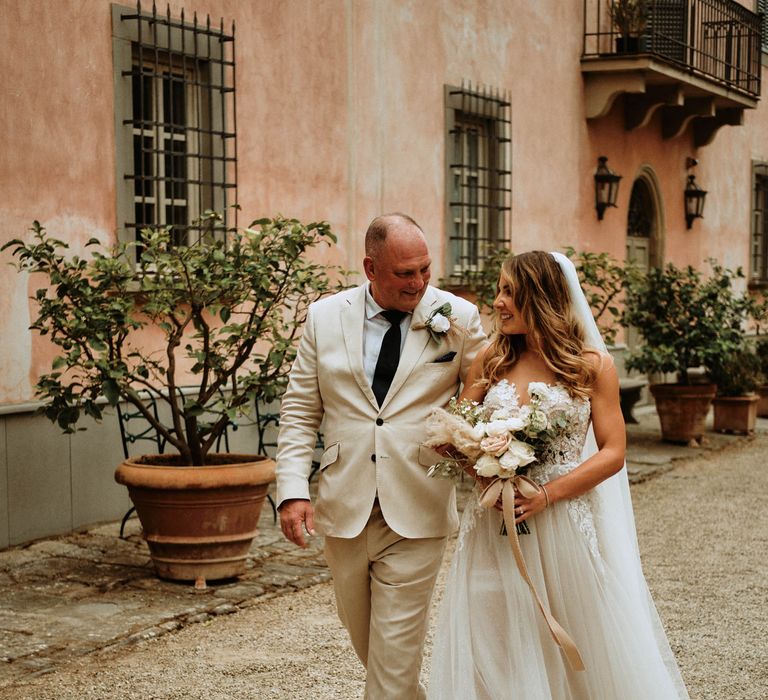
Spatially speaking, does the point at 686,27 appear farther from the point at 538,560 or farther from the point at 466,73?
the point at 538,560

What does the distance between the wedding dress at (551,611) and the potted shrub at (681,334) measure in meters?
8.54

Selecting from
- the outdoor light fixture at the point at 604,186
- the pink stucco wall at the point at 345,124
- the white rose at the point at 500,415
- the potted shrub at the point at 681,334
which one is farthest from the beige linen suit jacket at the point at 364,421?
the outdoor light fixture at the point at 604,186

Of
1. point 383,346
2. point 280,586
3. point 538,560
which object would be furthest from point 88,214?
point 538,560

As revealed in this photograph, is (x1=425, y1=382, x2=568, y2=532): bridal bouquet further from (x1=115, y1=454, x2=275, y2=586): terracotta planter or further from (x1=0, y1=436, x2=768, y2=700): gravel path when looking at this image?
(x1=115, y1=454, x2=275, y2=586): terracotta planter

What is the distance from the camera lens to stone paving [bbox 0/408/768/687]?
5.50 m

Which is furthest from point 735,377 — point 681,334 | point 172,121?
point 172,121

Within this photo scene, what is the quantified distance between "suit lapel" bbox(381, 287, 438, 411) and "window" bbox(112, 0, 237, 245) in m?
4.12

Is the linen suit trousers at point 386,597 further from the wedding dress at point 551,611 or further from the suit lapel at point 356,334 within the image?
the suit lapel at point 356,334

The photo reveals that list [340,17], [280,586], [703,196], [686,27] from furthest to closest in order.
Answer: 1. [703,196]
2. [686,27]
3. [340,17]
4. [280,586]

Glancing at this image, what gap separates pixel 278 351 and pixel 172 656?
1.90 meters

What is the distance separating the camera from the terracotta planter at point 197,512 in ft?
21.0

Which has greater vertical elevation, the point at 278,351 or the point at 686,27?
the point at 686,27

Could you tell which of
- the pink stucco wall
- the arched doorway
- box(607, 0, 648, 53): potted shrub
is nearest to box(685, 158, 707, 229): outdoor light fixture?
the pink stucco wall

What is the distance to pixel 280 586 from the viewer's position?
660 centimetres
